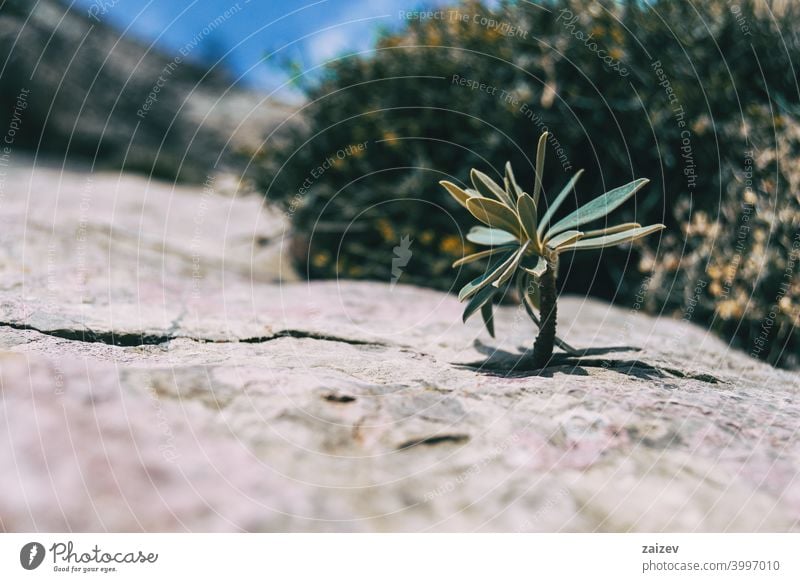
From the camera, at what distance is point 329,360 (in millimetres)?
2367

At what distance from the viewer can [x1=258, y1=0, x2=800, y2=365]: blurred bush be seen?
360 centimetres

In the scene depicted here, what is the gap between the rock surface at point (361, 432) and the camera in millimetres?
1482

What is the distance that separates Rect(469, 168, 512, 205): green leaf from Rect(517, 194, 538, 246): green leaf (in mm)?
180

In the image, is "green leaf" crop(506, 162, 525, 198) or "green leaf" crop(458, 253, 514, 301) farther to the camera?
"green leaf" crop(506, 162, 525, 198)

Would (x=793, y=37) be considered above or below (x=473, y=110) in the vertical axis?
above

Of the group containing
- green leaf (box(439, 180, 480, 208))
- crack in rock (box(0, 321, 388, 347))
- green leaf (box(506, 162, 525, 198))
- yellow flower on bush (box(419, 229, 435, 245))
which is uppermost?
green leaf (box(506, 162, 525, 198))

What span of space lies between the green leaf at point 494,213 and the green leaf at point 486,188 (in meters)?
0.13

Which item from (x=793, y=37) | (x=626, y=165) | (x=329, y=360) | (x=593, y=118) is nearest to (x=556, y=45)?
(x=593, y=118)

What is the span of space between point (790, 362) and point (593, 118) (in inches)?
71.5

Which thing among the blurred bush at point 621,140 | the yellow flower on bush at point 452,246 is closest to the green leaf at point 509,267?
the blurred bush at point 621,140

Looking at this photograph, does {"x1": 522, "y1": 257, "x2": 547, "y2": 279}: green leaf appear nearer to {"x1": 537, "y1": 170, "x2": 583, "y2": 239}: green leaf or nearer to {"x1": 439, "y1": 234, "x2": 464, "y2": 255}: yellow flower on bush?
{"x1": 537, "y1": 170, "x2": 583, "y2": 239}: green leaf

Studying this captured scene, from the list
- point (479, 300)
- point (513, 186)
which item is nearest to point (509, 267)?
point (479, 300)

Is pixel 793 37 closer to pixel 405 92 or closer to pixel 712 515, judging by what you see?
pixel 405 92
